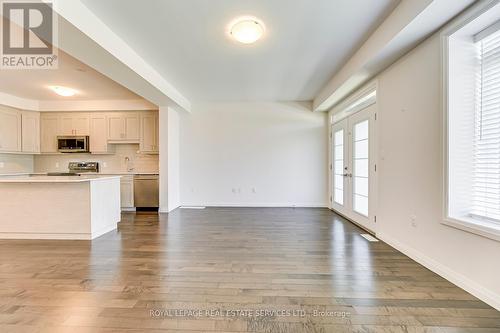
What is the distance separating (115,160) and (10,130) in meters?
2.35

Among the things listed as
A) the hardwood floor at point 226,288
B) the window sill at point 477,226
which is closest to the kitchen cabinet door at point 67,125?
the hardwood floor at point 226,288

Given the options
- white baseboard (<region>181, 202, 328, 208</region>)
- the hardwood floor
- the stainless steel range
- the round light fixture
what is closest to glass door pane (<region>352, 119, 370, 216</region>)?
the hardwood floor

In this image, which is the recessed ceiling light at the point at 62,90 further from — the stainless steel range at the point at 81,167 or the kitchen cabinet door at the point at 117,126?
the stainless steel range at the point at 81,167

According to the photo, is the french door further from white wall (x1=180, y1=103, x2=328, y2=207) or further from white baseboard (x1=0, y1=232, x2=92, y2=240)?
white baseboard (x1=0, y1=232, x2=92, y2=240)

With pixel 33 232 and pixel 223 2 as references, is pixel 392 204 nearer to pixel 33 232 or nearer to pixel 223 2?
pixel 223 2

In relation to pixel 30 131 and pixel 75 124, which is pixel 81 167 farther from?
pixel 30 131

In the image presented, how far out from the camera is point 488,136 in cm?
220

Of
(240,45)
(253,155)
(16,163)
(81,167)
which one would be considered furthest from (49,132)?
(240,45)

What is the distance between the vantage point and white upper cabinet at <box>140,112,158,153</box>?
632 cm

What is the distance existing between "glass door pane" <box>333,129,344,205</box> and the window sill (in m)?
3.15

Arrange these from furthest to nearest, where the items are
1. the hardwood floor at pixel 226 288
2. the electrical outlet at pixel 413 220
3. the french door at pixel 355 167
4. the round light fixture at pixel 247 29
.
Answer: the french door at pixel 355 167 < the electrical outlet at pixel 413 220 < the round light fixture at pixel 247 29 < the hardwood floor at pixel 226 288

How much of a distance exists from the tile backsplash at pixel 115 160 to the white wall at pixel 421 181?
18.1ft

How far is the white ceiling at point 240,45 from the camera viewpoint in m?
2.58

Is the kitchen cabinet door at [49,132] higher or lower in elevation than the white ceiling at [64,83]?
lower
